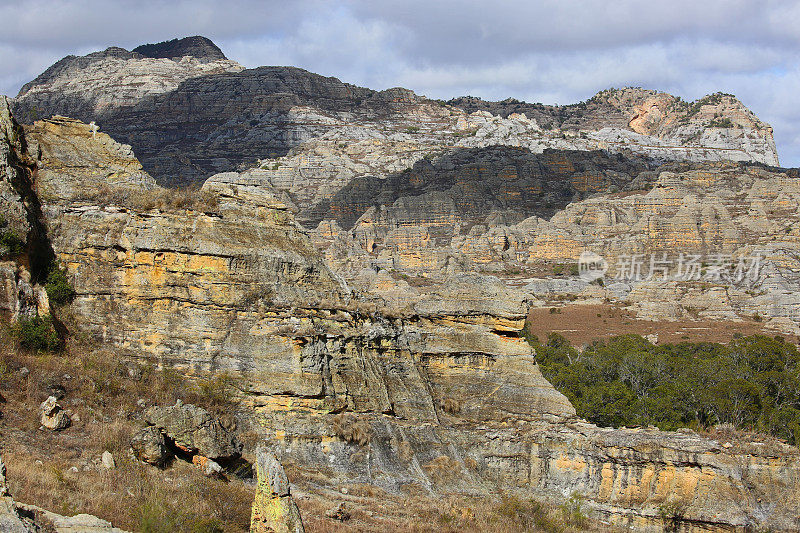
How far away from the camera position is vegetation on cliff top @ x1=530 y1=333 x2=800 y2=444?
1054 inches

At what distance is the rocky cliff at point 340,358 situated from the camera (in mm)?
12445

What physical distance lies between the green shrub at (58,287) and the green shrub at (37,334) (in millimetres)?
970

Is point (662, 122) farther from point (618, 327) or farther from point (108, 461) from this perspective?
point (108, 461)

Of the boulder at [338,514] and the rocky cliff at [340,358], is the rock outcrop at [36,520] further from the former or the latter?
the rocky cliff at [340,358]

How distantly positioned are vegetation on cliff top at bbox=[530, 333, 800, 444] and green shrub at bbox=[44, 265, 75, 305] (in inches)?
780

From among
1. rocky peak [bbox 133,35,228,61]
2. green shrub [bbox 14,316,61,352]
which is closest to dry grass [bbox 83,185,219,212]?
green shrub [bbox 14,316,61,352]

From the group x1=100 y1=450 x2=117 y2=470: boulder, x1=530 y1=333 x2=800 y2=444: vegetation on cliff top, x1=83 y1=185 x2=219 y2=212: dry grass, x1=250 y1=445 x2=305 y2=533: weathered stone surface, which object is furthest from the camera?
x1=530 y1=333 x2=800 y2=444: vegetation on cliff top

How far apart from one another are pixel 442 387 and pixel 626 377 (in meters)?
21.4

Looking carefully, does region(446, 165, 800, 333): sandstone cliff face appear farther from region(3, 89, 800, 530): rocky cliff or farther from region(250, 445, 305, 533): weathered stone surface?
region(250, 445, 305, 533): weathered stone surface

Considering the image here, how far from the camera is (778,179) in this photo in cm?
9344

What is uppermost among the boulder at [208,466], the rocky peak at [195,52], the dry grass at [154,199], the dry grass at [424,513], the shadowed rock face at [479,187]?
the rocky peak at [195,52]

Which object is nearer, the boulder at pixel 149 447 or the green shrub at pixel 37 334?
the boulder at pixel 149 447

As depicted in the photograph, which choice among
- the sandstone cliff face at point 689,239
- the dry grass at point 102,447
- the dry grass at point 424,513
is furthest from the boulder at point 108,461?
the sandstone cliff face at point 689,239

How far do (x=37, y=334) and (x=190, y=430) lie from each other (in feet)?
10.2
